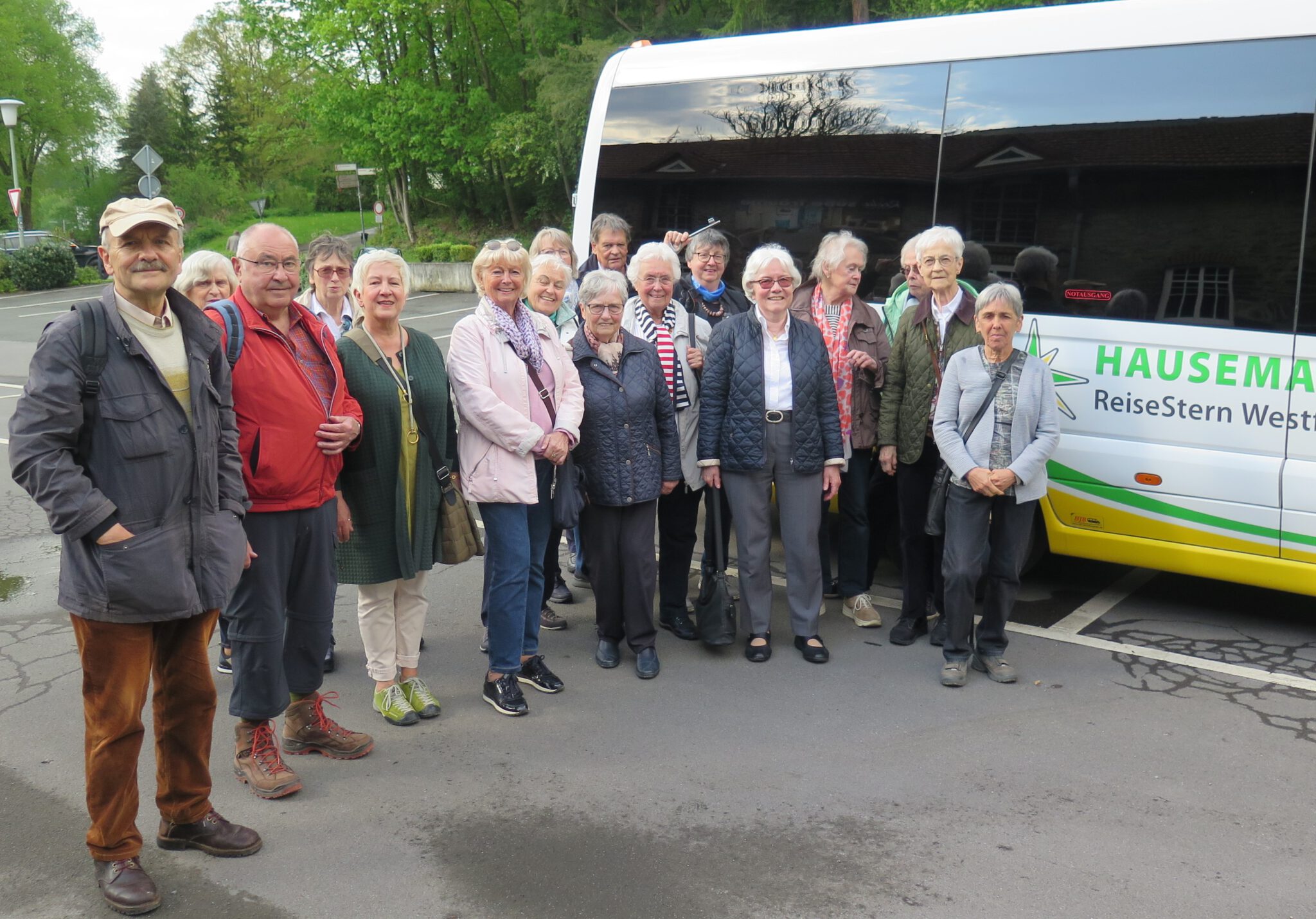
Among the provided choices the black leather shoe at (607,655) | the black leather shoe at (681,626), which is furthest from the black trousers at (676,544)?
the black leather shoe at (607,655)

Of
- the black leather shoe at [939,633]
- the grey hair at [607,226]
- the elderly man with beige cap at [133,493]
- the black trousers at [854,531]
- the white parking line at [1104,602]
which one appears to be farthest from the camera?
the grey hair at [607,226]

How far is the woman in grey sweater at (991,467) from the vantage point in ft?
15.9

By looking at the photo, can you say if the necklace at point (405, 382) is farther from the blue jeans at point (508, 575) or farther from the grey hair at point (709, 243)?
the grey hair at point (709, 243)

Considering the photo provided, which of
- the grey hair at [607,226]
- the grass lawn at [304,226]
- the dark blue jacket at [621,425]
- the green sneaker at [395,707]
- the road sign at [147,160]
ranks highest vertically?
the grass lawn at [304,226]

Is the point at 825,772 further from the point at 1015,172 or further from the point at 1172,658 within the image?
the point at 1015,172

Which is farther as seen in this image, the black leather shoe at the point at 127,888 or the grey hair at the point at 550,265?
the grey hair at the point at 550,265

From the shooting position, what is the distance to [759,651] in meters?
5.29

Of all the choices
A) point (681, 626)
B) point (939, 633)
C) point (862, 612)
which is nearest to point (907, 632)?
point (939, 633)

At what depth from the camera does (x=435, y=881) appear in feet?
11.2

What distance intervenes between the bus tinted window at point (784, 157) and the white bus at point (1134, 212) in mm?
17

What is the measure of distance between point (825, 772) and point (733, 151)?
161 inches

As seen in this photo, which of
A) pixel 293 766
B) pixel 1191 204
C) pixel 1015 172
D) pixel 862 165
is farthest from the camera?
pixel 862 165

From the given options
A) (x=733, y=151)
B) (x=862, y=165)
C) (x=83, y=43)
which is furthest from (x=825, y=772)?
(x=83, y=43)

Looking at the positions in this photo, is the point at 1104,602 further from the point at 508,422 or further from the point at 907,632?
the point at 508,422
